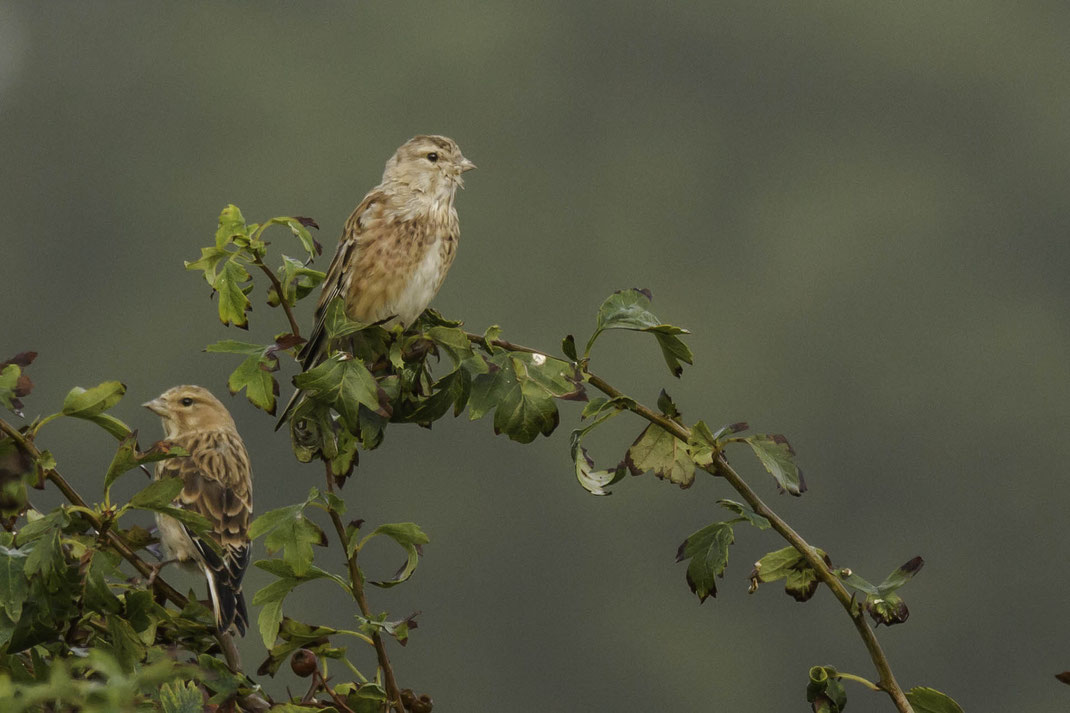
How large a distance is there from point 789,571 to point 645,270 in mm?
54828

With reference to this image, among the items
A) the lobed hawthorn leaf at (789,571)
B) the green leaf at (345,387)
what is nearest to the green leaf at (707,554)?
the lobed hawthorn leaf at (789,571)

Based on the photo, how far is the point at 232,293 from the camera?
2191 mm

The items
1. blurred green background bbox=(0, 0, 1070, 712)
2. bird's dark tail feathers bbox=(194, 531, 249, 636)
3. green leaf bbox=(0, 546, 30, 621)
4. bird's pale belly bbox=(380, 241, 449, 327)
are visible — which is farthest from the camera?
blurred green background bbox=(0, 0, 1070, 712)

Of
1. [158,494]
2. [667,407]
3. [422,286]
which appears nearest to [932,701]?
[667,407]

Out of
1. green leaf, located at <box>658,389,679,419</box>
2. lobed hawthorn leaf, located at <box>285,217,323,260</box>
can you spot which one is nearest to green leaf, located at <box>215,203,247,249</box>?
lobed hawthorn leaf, located at <box>285,217,323,260</box>

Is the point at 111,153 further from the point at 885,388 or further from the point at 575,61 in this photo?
the point at 885,388

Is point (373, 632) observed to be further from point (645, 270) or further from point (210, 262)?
point (645, 270)

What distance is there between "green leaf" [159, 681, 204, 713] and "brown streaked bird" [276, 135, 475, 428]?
189cm

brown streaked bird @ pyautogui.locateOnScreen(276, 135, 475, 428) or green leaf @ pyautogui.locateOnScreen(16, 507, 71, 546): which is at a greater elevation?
brown streaked bird @ pyautogui.locateOnScreen(276, 135, 475, 428)

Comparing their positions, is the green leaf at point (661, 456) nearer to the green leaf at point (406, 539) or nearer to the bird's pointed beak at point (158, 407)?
the green leaf at point (406, 539)

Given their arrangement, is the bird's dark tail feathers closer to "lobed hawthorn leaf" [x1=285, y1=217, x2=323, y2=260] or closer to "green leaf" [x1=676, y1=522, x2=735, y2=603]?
"lobed hawthorn leaf" [x1=285, y1=217, x2=323, y2=260]

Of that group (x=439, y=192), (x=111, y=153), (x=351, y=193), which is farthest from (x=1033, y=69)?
(x=439, y=192)

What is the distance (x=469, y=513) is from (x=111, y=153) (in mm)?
25251

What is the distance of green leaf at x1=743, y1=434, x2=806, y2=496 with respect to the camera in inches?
76.9
